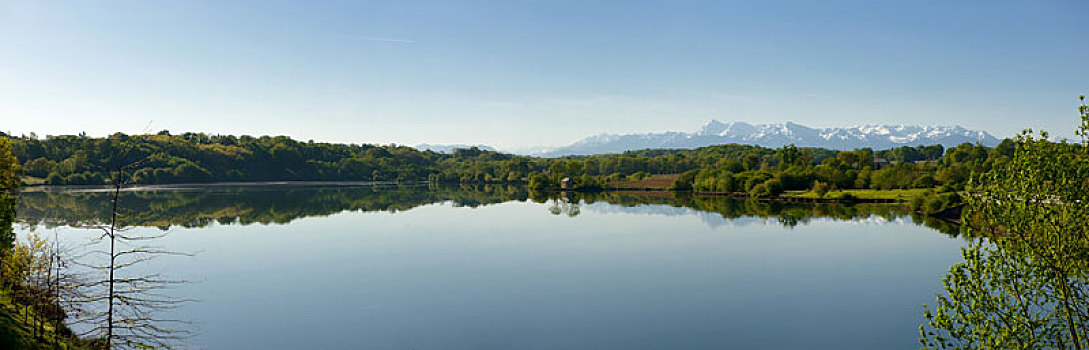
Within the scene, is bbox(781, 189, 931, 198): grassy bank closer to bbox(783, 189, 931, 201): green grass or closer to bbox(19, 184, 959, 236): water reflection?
bbox(783, 189, 931, 201): green grass

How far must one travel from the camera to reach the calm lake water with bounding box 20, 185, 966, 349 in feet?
68.7

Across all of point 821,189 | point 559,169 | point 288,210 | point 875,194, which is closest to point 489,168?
point 559,169

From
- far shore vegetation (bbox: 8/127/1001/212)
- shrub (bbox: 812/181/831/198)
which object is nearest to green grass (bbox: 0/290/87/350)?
far shore vegetation (bbox: 8/127/1001/212)

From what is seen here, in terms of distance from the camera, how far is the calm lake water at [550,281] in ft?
68.7

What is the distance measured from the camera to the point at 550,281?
98.7ft

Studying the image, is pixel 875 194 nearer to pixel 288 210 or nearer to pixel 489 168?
pixel 288 210

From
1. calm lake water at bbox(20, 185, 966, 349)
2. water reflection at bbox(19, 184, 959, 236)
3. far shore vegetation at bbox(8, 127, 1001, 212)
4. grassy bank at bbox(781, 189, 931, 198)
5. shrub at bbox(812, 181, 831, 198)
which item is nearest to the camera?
calm lake water at bbox(20, 185, 966, 349)

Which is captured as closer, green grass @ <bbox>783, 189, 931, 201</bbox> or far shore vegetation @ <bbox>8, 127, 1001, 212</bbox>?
green grass @ <bbox>783, 189, 931, 201</bbox>

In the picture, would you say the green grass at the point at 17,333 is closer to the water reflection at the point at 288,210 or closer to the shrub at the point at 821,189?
the water reflection at the point at 288,210

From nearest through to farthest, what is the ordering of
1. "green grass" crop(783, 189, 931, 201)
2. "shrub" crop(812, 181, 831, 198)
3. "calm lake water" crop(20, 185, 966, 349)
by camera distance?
"calm lake water" crop(20, 185, 966, 349) → "green grass" crop(783, 189, 931, 201) → "shrub" crop(812, 181, 831, 198)

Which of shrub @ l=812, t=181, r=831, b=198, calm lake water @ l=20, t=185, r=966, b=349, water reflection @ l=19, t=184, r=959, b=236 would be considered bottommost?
calm lake water @ l=20, t=185, r=966, b=349

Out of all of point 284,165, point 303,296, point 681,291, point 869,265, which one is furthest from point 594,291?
point 284,165

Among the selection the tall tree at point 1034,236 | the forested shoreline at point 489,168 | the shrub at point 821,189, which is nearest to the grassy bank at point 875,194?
the shrub at point 821,189

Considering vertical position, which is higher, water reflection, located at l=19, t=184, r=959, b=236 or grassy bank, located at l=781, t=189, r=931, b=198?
grassy bank, located at l=781, t=189, r=931, b=198
